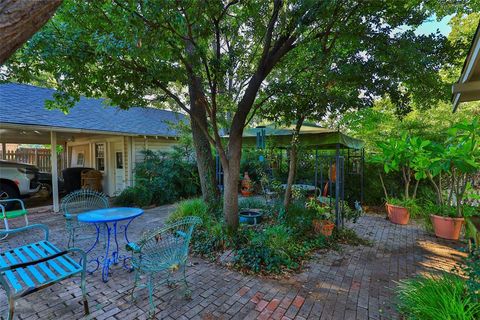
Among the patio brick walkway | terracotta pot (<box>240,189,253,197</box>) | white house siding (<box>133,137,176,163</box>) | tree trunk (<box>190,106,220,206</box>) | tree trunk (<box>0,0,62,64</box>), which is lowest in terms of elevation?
the patio brick walkway

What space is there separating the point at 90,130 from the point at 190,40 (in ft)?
19.3

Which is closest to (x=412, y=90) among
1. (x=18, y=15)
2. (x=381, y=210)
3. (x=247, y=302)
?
(x=381, y=210)

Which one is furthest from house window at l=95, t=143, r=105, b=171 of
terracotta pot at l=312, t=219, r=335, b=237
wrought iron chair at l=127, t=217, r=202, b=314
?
terracotta pot at l=312, t=219, r=335, b=237

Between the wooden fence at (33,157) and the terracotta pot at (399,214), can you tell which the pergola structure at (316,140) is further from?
the wooden fence at (33,157)

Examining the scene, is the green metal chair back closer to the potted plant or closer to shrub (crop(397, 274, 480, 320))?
shrub (crop(397, 274, 480, 320))

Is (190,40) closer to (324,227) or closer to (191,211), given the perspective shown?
(191,211)

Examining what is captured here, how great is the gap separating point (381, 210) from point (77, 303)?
25.3ft

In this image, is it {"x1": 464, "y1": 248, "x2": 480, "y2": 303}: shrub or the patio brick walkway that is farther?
the patio brick walkway

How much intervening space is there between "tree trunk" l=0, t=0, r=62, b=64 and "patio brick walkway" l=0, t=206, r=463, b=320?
258 cm

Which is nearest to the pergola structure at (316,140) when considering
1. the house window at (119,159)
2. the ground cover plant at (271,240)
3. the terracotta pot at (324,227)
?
the terracotta pot at (324,227)

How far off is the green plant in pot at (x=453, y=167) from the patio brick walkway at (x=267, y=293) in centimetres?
95

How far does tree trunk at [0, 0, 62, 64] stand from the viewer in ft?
4.44

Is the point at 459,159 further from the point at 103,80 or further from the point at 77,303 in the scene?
the point at 103,80

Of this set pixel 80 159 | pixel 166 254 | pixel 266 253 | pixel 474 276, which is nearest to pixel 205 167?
pixel 266 253
